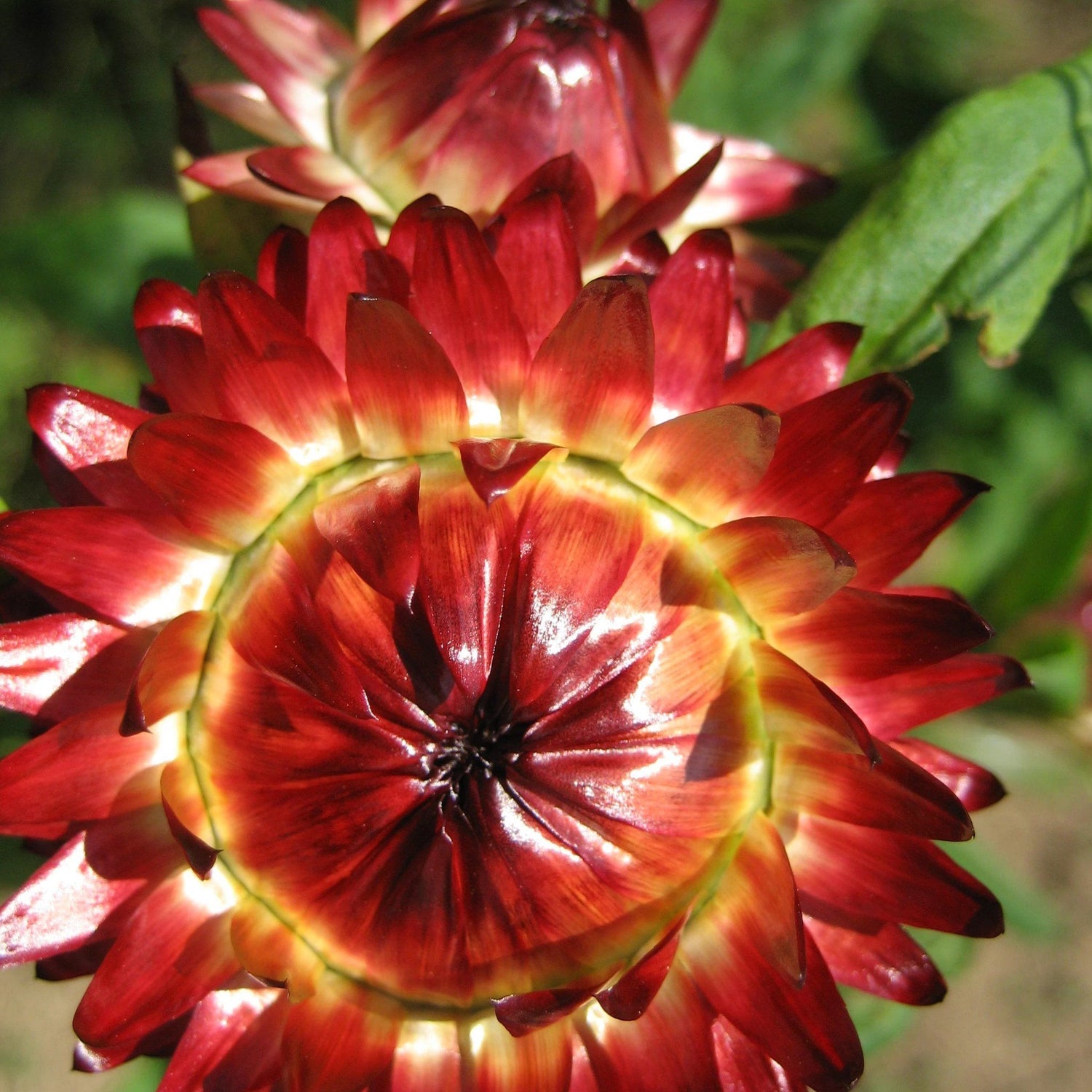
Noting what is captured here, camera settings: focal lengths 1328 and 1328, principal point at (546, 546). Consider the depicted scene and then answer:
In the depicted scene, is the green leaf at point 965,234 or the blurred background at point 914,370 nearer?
the green leaf at point 965,234

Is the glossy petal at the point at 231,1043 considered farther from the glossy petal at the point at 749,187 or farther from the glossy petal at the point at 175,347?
the glossy petal at the point at 749,187

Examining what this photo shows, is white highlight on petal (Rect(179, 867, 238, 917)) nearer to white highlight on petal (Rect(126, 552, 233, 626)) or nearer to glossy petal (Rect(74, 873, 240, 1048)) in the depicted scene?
glossy petal (Rect(74, 873, 240, 1048))

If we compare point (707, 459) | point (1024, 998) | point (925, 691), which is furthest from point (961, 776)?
point (1024, 998)

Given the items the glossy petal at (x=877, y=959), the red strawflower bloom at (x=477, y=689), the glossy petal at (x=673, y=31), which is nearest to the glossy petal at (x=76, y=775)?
the red strawflower bloom at (x=477, y=689)

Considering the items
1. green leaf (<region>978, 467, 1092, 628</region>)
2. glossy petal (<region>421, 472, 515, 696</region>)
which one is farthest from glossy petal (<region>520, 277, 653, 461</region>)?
green leaf (<region>978, 467, 1092, 628</region>)

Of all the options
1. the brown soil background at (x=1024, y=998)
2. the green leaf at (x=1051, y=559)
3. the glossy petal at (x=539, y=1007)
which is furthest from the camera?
the brown soil background at (x=1024, y=998)

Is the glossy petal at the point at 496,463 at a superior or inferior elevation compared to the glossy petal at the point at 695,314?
inferior
